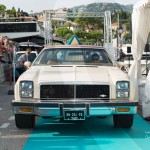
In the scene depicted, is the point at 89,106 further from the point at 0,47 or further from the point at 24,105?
the point at 0,47

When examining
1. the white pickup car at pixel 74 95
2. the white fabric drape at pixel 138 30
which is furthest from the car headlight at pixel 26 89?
the white fabric drape at pixel 138 30

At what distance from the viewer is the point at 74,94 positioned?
23.0 feet

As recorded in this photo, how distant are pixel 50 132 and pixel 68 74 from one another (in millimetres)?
1129

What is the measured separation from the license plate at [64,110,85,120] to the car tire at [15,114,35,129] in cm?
96

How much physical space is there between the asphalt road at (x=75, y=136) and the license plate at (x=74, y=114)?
14.4 inches

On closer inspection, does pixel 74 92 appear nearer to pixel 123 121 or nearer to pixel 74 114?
pixel 74 114

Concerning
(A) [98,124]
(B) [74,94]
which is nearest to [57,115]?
(B) [74,94]

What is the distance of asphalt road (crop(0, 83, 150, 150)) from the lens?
21.2 feet

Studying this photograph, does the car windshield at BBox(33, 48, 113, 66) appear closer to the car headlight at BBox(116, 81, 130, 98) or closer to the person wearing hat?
the car headlight at BBox(116, 81, 130, 98)

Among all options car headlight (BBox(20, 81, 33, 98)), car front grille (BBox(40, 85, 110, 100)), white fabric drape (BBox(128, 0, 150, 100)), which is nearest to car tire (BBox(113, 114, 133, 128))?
car front grille (BBox(40, 85, 110, 100))

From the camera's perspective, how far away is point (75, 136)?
7.18 metres

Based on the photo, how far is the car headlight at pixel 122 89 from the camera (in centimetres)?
703

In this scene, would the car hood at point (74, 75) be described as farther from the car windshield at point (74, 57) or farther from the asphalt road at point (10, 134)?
the asphalt road at point (10, 134)

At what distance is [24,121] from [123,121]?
6.00 ft
